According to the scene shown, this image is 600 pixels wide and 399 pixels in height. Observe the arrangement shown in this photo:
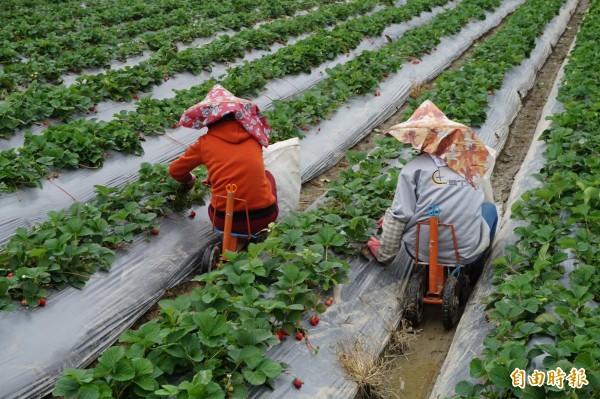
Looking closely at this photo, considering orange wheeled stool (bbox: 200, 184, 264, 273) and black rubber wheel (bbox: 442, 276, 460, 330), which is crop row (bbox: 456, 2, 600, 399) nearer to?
black rubber wheel (bbox: 442, 276, 460, 330)

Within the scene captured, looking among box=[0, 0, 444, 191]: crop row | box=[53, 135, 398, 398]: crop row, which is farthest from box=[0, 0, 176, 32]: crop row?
box=[53, 135, 398, 398]: crop row

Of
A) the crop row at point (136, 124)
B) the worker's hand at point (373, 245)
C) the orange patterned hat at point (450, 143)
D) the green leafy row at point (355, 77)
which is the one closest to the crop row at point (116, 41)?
the crop row at point (136, 124)

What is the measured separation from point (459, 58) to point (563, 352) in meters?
9.76

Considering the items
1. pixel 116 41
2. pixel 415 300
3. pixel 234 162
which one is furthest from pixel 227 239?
pixel 116 41

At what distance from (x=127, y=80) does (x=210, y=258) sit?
3.94m

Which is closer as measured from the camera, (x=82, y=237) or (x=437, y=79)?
(x=82, y=237)

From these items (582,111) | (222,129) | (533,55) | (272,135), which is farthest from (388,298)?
(533,55)

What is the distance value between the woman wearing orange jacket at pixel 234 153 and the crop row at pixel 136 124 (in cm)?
143

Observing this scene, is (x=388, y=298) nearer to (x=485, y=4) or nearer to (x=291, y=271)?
(x=291, y=271)

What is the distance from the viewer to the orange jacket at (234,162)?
15.3ft

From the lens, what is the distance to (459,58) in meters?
12.1

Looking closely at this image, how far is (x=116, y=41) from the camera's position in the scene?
9984mm

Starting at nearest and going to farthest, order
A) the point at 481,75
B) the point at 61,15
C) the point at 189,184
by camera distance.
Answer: the point at 189,184 → the point at 481,75 → the point at 61,15

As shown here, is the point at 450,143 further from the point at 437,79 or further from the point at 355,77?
the point at 437,79
